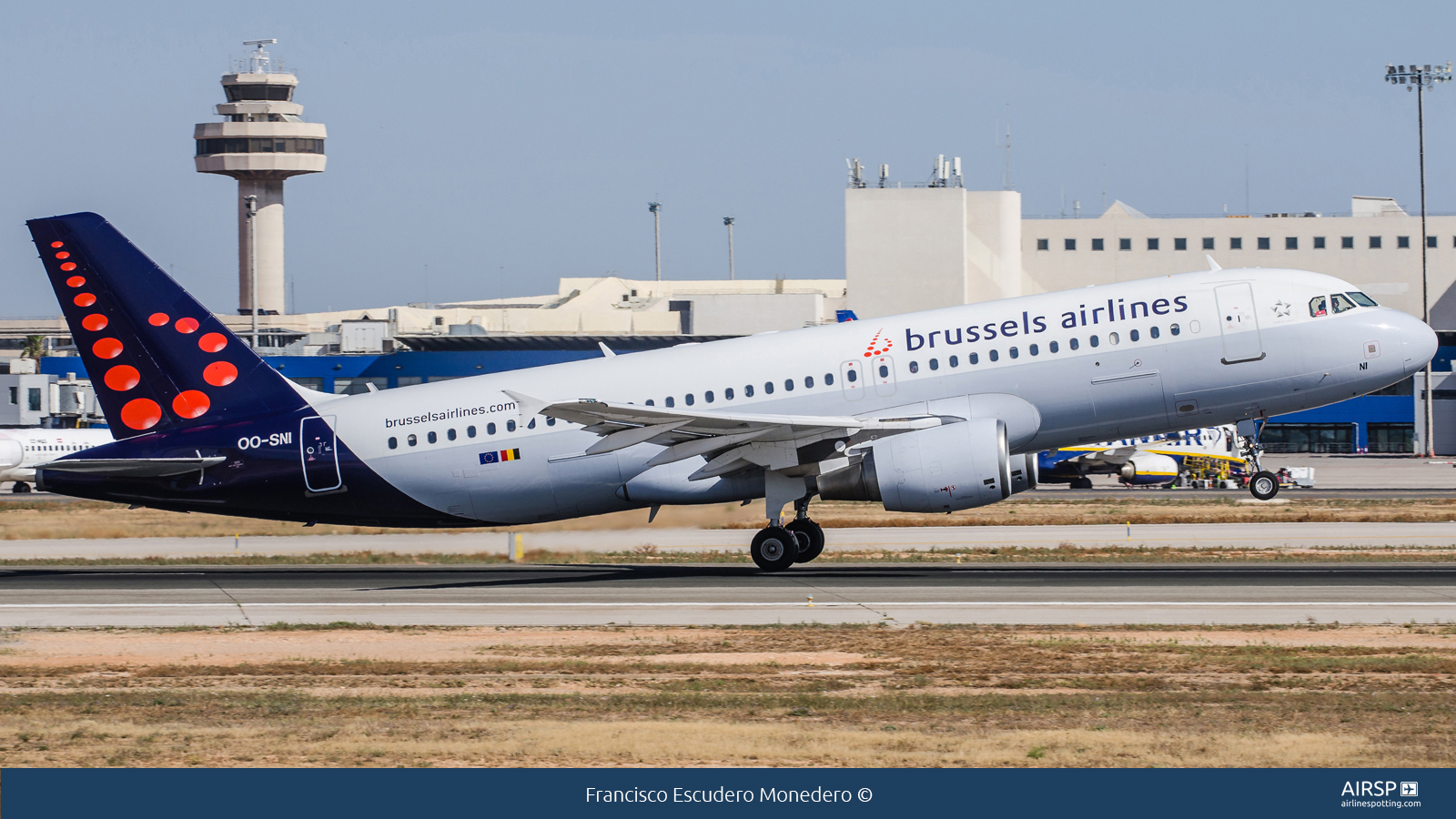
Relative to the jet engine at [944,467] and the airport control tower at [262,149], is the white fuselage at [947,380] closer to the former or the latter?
the jet engine at [944,467]

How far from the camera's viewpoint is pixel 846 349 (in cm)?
2803

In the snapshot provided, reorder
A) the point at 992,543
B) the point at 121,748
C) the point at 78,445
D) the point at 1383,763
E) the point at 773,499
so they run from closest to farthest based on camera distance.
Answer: the point at 1383,763, the point at 121,748, the point at 773,499, the point at 992,543, the point at 78,445

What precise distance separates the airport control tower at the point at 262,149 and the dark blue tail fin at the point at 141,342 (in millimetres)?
153678

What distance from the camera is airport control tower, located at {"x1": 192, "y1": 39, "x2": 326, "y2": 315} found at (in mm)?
180000

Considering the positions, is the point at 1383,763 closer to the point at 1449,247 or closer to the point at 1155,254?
the point at 1155,254

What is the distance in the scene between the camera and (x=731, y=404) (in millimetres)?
28188

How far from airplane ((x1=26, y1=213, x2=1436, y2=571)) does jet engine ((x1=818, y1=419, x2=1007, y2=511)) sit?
0.12 feet

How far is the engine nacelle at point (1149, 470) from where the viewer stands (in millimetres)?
67375

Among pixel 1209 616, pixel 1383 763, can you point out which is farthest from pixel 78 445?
pixel 1383 763

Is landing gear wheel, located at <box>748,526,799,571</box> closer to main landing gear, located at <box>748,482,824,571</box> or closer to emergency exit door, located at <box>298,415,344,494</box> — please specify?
main landing gear, located at <box>748,482,824,571</box>

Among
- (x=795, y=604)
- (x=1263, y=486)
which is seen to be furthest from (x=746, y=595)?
(x=1263, y=486)

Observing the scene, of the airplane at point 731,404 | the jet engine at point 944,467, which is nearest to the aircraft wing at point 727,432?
the airplane at point 731,404

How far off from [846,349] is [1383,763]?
16321 mm

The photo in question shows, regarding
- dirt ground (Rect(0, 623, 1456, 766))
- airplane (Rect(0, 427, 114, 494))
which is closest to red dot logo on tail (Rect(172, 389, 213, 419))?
dirt ground (Rect(0, 623, 1456, 766))
